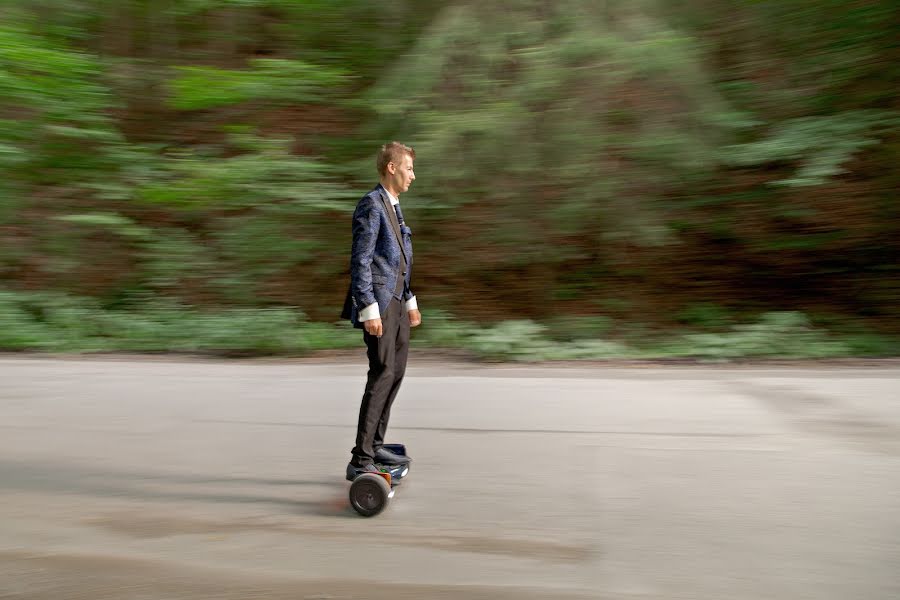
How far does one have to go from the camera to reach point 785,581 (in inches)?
136

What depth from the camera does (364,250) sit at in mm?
4402

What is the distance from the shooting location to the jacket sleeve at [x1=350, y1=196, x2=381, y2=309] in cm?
436

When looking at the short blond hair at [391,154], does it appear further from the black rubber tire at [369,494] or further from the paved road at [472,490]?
the paved road at [472,490]

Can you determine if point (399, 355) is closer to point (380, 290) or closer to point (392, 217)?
point (380, 290)

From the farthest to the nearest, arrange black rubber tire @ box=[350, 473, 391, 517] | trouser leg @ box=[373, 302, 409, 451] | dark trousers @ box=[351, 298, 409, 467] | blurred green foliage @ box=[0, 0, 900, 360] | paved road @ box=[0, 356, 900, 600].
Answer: blurred green foliage @ box=[0, 0, 900, 360] < trouser leg @ box=[373, 302, 409, 451] < dark trousers @ box=[351, 298, 409, 467] < black rubber tire @ box=[350, 473, 391, 517] < paved road @ box=[0, 356, 900, 600]

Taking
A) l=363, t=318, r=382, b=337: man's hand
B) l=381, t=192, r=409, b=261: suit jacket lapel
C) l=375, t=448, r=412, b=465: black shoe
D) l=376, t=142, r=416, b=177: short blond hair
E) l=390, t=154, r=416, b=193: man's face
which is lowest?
l=375, t=448, r=412, b=465: black shoe

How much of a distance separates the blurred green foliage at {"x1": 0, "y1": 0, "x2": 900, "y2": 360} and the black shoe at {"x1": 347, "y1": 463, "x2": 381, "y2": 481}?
433 centimetres

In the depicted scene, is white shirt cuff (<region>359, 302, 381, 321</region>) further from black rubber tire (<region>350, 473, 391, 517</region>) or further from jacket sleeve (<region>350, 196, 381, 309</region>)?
black rubber tire (<region>350, 473, 391, 517</region>)

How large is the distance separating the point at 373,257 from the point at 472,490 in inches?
56.8

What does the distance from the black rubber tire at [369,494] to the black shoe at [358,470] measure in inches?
4.5

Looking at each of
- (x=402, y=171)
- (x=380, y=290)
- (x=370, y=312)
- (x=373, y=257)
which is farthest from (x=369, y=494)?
(x=402, y=171)

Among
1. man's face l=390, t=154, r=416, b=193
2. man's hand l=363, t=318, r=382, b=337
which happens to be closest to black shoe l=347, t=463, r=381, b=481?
man's hand l=363, t=318, r=382, b=337

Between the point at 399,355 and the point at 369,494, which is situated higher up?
the point at 399,355

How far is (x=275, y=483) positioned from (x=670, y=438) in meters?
2.66
